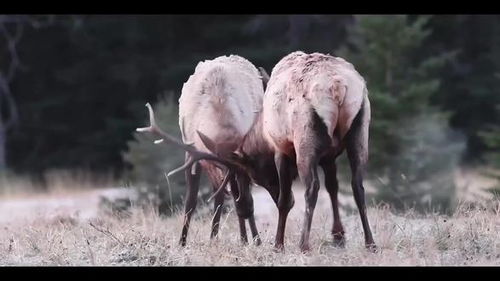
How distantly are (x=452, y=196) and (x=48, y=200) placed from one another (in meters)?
10.3

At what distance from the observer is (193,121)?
9812 mm

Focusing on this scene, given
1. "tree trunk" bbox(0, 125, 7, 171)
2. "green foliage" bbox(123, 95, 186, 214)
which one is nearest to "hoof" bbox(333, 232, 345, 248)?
"green foliage" bbox(123, 95, 186, 214)

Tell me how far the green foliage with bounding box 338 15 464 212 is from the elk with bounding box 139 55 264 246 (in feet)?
21.1

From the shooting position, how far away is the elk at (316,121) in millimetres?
7938

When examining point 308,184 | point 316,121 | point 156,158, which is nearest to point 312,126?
point 316,121

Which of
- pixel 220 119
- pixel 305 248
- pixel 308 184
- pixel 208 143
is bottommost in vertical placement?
pixel 305 248

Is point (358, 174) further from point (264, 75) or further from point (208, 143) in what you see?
point (264, 75)

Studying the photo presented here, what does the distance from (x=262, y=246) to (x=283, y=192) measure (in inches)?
22.8

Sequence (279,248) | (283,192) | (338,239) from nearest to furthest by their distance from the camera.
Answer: (279,248), (283,192), (338,239)

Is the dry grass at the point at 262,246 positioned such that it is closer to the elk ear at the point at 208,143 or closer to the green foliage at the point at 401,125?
the elk ear at the point at 208,143

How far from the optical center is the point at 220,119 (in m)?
9.63

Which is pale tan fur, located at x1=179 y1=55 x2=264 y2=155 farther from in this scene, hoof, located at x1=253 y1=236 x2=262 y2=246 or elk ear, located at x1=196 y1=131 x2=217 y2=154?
hoof, located at x1=253 y1=236 x2=262 y2=246

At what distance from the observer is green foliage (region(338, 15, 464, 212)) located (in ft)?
53.8

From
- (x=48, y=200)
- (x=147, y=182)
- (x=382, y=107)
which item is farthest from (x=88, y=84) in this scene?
(x=382, y=107)
